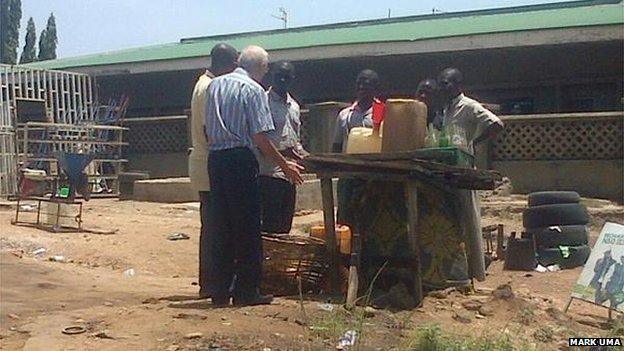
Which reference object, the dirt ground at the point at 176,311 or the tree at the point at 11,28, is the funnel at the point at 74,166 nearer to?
the dirt ground at the point at 176,311

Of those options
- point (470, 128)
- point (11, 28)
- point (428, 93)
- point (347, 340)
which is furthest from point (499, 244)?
point (11, 28)

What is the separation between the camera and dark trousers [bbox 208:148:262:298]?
5.30m

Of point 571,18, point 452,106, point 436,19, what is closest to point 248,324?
point 452,106

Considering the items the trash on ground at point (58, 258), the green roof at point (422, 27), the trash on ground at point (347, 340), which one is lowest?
the trash on ground at point (58, 258)

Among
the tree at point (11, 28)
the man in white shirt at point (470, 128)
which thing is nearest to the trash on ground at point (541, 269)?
the man in white shirt at point (470, 128)

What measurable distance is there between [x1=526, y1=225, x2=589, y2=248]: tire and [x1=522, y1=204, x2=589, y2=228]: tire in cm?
7

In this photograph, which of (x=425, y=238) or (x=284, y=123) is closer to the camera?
(x=425, y=238)

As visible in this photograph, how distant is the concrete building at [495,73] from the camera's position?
14188mm

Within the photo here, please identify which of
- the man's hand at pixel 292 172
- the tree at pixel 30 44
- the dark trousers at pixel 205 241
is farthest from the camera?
the tree at pixel 30 44

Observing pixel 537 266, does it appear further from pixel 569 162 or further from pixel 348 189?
pixel 569 162

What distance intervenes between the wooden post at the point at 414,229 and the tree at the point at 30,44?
37.2m

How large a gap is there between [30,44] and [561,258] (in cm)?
3572

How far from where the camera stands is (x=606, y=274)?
19.3 feet

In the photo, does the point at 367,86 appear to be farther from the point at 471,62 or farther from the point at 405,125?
the point at 471,62
